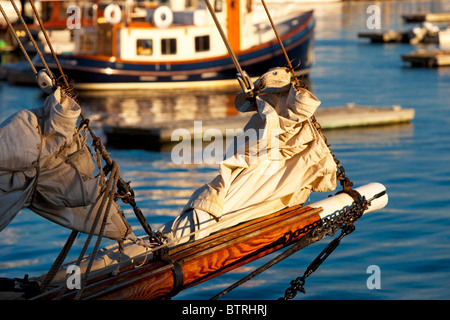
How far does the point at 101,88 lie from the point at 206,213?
23272mm

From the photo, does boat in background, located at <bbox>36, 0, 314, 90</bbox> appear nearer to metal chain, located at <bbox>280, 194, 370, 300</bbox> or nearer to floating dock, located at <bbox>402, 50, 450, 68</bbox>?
floating dock, located at <bbox>402, 50, 450, 68</bbox>

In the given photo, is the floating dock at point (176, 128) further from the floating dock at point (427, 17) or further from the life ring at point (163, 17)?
the floating dock at point (427, 17)

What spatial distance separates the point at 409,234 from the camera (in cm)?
1112

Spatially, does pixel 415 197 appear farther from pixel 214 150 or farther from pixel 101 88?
pixel 101 88

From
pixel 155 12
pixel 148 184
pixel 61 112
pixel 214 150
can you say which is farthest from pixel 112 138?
pixel 61 112

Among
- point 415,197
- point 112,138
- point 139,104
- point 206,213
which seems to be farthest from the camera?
point 139,104

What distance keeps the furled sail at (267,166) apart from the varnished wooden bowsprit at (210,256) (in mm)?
115

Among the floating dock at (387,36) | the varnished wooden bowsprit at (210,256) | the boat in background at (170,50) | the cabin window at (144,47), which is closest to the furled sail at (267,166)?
the varnished wooden bowsprit at (210,256)

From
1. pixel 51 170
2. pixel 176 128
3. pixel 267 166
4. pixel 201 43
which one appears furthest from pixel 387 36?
pixel 51 170

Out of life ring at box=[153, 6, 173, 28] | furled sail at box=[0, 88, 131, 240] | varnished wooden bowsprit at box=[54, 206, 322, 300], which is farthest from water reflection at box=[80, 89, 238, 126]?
furled sail at box=[0, 88, 131, 240]

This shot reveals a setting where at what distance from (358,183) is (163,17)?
1593 centimetres

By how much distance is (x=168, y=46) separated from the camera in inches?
1125

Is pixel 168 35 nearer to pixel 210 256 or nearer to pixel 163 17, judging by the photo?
pixel 163 17

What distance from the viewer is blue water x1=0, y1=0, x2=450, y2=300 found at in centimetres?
923
